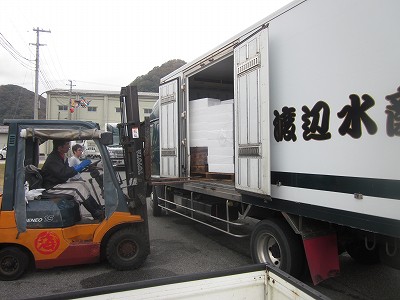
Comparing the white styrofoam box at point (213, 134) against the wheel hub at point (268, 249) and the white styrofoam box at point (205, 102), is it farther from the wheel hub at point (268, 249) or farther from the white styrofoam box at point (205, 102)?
the wheel hub at point (268, 249)

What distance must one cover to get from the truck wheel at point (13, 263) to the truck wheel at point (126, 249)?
108cm

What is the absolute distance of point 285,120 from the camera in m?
4.01

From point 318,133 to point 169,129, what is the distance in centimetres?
439

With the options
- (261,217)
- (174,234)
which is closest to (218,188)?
(261,217)

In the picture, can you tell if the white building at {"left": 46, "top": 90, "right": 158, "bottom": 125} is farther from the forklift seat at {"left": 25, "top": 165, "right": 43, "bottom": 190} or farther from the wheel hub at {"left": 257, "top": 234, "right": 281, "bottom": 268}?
the wheel hub at {"left": 257, "top": 234, "right": 281, "bottom": 268}

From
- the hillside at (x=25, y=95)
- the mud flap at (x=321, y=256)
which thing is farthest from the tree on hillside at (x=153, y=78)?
the mud flap at (x=321, y=256)

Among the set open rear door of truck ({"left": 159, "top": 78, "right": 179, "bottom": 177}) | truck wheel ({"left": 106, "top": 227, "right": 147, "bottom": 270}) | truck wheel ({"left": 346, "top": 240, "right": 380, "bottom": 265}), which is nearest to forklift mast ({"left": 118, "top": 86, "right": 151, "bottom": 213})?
truck wheel ({"left": 106, "top": 227, "right": 147, "bottom": 270})

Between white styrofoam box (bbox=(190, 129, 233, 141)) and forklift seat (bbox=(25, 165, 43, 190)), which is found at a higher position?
white styrofoam box (bbox=(190, 129, 233, 141))

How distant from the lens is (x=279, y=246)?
4.18 m

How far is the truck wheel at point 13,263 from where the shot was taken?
14.9 feet

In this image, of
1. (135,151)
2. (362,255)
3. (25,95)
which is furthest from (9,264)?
(25,95)

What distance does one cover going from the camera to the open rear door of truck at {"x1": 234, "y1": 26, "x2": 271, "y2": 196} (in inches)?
164

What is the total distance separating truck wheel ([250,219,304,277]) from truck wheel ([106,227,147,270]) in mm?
1605

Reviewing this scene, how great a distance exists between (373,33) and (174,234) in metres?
5.40
